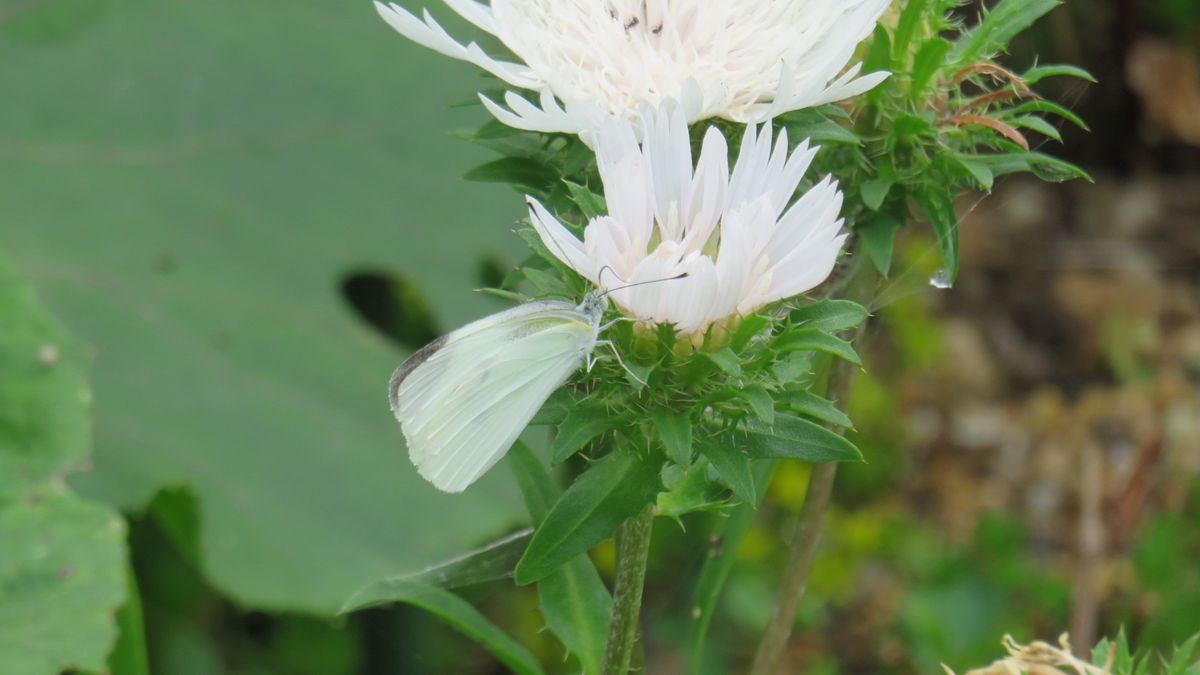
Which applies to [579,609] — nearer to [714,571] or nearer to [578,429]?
[714,571]

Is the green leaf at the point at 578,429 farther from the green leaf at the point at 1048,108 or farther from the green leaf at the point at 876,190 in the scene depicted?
the green leaf at the point at 1048,108

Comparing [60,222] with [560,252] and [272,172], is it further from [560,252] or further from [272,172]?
[560,252]

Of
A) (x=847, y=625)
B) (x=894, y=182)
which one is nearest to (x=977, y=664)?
(x=847, y=625)

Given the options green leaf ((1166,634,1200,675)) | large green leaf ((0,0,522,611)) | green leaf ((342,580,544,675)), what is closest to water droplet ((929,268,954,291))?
green leaf ((1166,634,1200,675))

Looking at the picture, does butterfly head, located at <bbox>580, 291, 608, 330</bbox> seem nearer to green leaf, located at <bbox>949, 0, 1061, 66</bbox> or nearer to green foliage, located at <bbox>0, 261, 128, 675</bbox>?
green leaf, located at <bbox>949, 0, 1061, 66</bbox>

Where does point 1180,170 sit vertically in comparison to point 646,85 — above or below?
below

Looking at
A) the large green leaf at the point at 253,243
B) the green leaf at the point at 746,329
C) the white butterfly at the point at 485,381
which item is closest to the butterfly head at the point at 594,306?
the white butterfly at the point at 485,381
